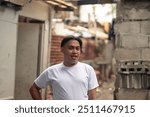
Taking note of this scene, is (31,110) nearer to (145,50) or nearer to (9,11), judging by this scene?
(145,50)

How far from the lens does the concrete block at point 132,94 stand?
492 cm

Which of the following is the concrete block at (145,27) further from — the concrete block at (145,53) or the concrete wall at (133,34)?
the concrete block at (145,53)

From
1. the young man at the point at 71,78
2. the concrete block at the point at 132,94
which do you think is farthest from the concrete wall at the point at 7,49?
the young man at the point at 71,78

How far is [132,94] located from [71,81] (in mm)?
1835

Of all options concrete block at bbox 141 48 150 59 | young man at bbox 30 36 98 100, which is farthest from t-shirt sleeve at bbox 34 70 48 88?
concrete block at bbox 141 48 150 59

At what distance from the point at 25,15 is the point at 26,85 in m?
1.62

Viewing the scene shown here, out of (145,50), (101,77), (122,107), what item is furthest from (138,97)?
(101,77)

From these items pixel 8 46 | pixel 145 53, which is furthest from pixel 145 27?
pixel 8 46

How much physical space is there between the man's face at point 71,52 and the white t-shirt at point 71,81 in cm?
5

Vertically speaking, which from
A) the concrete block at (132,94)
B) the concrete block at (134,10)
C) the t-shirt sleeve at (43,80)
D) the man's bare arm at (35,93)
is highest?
the concrete block at (134,10)

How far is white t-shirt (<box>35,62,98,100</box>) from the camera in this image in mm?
3361

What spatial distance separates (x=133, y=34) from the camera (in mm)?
4922

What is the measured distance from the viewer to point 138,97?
4930 mm

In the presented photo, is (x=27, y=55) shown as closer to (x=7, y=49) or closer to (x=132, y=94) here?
(x=7, y=49)
